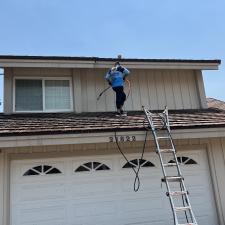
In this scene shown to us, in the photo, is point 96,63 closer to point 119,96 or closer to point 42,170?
point 119,96

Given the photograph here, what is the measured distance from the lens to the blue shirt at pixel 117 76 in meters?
9.26

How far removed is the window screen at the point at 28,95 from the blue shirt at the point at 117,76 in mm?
2213

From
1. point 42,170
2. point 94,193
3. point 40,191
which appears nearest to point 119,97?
point 94,193

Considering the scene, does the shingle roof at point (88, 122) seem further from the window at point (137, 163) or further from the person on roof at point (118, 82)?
the window at point (137, 163)

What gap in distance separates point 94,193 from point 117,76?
128 inches

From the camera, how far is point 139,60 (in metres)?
10.4

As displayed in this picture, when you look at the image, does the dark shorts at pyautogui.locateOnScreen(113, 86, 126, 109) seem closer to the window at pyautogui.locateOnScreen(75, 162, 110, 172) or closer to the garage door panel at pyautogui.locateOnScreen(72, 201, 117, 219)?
the window at pyautogui.locateOnScreen(75, 162, 110, 172)

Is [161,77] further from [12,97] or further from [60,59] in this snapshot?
[12,97]

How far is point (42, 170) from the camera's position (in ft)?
26.4

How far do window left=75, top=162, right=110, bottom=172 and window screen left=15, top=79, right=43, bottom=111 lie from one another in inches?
96.7

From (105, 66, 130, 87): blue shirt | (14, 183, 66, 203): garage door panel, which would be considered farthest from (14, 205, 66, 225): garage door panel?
(105, 66, 130, 87): blue shirt

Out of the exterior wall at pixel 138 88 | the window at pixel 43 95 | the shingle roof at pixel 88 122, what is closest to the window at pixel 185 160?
the shingle roof at pixel 88 122

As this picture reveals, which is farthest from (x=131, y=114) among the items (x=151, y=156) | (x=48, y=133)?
(x=48, y=133)

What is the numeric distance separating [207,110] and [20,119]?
5.72m
